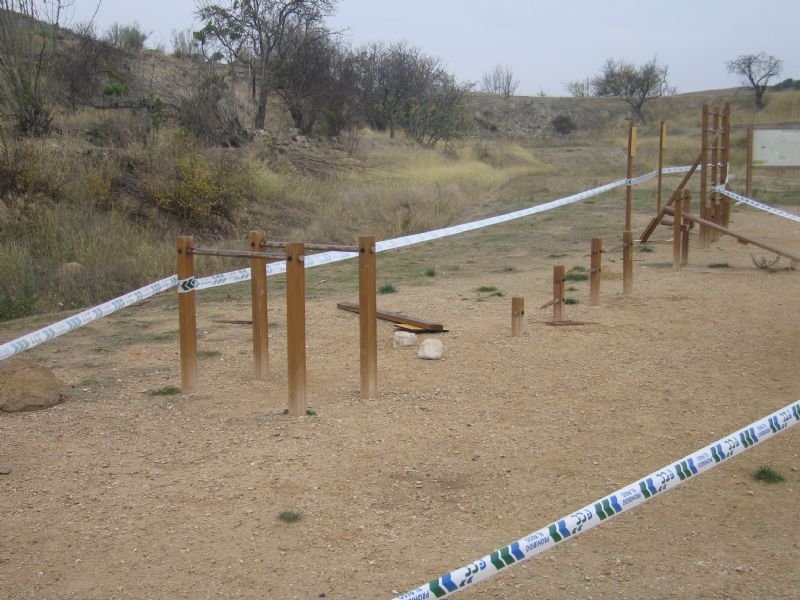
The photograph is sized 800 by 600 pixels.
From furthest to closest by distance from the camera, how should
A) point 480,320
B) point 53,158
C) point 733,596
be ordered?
point 53,158 < point 480,320 < point 733,596

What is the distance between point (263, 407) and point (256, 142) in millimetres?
18681

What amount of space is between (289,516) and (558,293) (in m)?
4.52

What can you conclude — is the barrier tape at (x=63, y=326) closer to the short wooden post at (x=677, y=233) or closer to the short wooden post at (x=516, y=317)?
the short wooden post at (x=516, y=317)

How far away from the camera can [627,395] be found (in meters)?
5.88

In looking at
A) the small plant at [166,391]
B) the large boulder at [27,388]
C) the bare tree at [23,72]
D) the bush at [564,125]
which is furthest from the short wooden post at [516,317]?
the bush at [564,125]

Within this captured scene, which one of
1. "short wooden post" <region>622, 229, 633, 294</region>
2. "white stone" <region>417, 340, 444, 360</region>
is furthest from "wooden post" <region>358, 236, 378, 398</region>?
"short wooden post" <region>622, 229, 633, 294</region>

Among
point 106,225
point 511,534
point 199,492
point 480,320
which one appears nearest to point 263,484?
point 199,492

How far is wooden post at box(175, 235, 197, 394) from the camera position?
19.2ft

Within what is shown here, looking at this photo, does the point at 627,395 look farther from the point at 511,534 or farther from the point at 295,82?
the point at 295,82

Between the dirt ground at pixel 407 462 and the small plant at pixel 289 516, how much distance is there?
0.07 m

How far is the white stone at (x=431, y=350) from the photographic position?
6.95 m

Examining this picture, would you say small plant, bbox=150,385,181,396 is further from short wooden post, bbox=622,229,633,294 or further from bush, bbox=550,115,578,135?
bush, bbox=550,115,578,135

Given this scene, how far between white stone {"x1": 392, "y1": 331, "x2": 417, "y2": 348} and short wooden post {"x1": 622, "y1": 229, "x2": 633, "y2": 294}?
2774mm

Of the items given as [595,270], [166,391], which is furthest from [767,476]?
[595,270]
